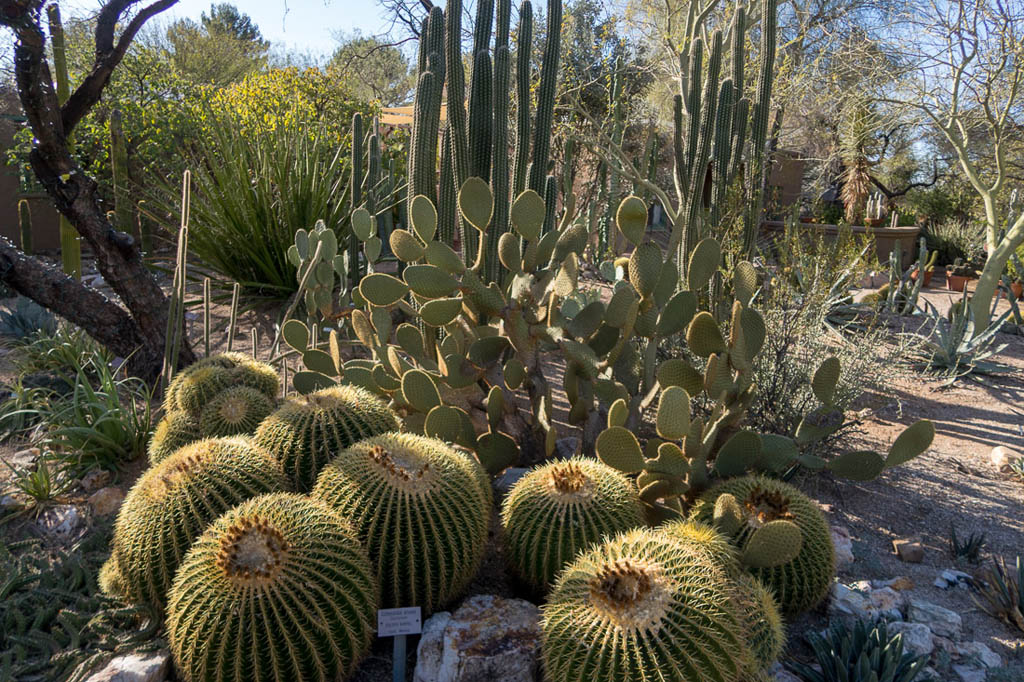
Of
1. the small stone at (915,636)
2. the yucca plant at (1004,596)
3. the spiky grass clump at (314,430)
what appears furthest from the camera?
the yucca plant at (1004,596)

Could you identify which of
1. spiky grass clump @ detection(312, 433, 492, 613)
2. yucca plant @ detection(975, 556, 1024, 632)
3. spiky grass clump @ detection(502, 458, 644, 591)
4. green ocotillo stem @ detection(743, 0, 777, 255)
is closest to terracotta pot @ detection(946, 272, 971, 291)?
green ocotillo stem @ detection(743, 0, 777, 255)

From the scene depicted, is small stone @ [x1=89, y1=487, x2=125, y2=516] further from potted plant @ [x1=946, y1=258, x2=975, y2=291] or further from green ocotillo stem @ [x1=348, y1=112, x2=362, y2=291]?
potted plant @ [x1=946, y1=258, x2=975, y2=291]

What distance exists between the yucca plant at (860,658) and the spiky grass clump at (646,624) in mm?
607

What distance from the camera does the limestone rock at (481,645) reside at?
1.96m

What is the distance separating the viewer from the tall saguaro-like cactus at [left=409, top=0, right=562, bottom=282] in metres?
3.81

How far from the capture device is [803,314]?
4.25 meters

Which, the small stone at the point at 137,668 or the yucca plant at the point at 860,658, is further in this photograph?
the yucca plant at the point at 860,658

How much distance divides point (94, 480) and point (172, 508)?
1778 millimetres

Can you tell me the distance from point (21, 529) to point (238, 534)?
212 centimetres

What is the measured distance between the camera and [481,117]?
3.87 meters

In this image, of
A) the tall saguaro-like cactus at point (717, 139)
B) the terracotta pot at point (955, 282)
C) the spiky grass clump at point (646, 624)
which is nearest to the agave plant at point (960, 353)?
the tall saguaro-like cactus at point (717, 139)

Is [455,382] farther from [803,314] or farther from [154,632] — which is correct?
[803,314]

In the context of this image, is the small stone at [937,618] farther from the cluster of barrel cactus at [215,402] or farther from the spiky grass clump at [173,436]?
the spiky grass clump at [173,436]

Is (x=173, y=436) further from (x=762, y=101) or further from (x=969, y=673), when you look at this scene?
(x=762, y=101)
